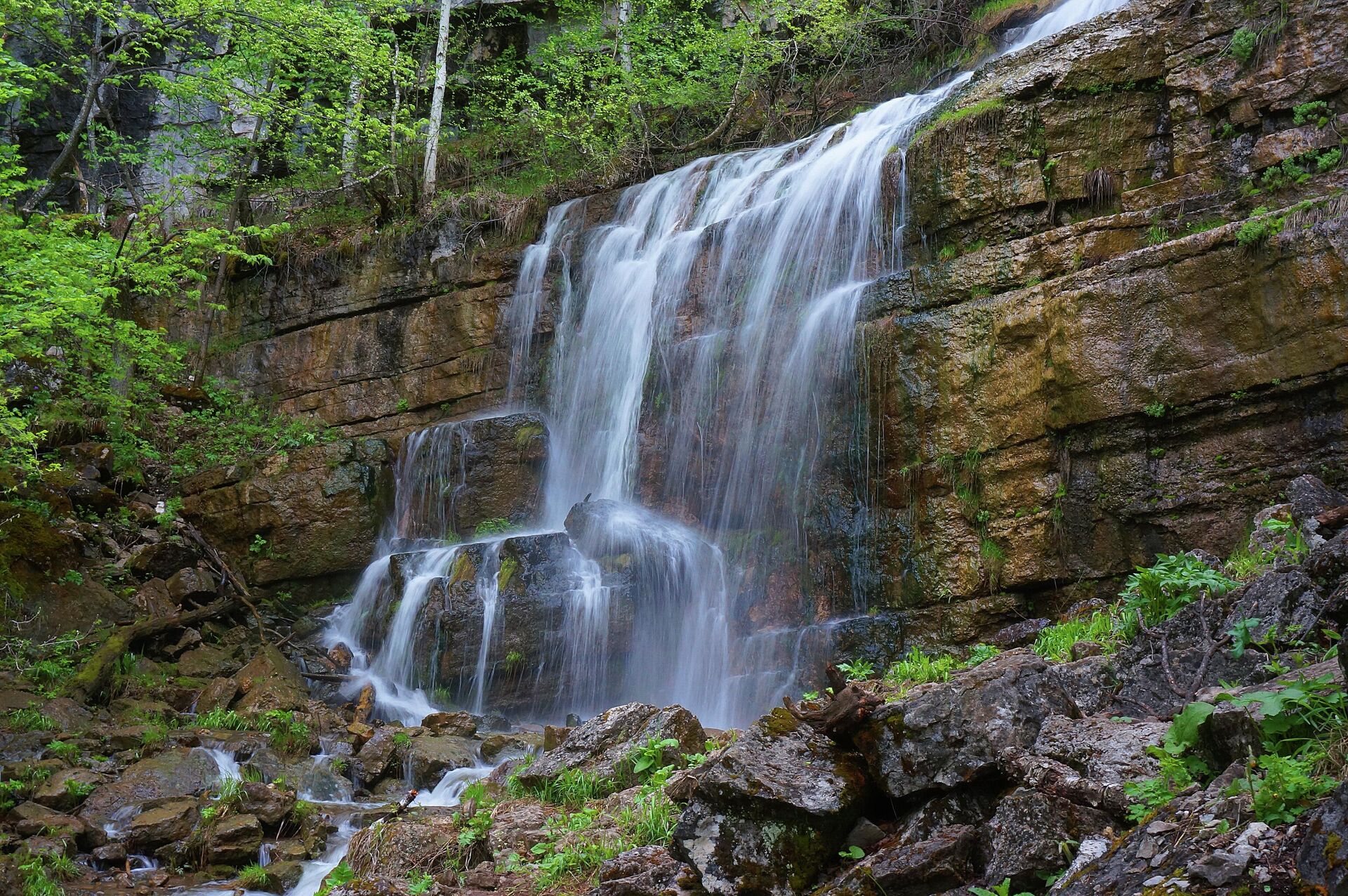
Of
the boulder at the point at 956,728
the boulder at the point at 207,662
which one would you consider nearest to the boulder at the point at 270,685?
the boulder at the point at 207,662

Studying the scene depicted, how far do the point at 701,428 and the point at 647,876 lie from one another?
742 cm

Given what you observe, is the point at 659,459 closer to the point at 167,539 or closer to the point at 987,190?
the point at 987,190

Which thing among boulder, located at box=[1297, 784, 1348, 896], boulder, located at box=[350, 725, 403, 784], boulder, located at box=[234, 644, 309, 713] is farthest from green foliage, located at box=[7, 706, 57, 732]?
boulder, located at box=[1297, 784, 1348, 896]

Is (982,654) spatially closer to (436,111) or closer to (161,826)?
(161,826)

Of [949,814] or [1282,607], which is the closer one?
[949,814]

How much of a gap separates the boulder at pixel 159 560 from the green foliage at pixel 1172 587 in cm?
1141

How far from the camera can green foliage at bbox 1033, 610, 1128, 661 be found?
5.23m

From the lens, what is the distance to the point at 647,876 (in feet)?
12.9

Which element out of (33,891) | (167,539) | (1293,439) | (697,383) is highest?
(697,383)

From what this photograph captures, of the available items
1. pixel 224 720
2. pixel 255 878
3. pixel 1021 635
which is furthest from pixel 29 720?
pixel 1021 635

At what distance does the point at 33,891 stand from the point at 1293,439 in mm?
9645

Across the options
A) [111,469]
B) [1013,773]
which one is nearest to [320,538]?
[111,469]

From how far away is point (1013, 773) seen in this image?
11.1 ft

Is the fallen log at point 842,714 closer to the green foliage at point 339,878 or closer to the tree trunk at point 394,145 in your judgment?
the green foliage at point 339,878
